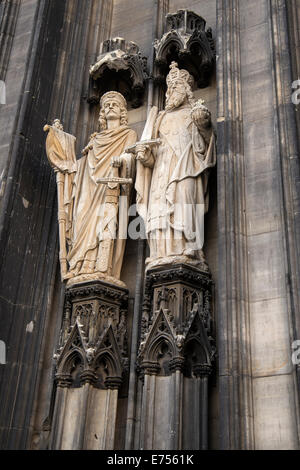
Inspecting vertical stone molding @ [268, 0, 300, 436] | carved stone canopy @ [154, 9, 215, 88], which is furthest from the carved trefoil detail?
carved stone canopy @ [154, 9, 215, 88]

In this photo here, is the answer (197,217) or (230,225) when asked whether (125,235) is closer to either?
(197,217)

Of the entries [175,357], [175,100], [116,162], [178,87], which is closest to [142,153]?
[116,162]

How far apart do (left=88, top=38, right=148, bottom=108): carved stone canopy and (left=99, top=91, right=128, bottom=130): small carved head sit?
22.9 inches

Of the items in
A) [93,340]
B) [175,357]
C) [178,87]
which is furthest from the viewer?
[178,87]

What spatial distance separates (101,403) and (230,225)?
2.53m

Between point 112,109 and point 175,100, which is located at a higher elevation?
point 112,109

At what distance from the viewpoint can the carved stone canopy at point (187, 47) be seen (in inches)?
364

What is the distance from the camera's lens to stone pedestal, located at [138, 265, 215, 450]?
260 inches

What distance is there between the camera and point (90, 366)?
730 centimetres

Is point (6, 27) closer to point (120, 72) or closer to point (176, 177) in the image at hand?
point (120, 72)

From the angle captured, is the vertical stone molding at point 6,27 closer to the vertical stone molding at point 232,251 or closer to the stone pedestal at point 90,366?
the vertical stone molding at point 232,251

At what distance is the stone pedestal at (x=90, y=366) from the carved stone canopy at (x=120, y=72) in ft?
11.4

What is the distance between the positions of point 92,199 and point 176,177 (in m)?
1.33

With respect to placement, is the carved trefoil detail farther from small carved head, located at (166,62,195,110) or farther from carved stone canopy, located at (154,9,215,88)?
carved stone canopy, located at (154,9,215,88)
